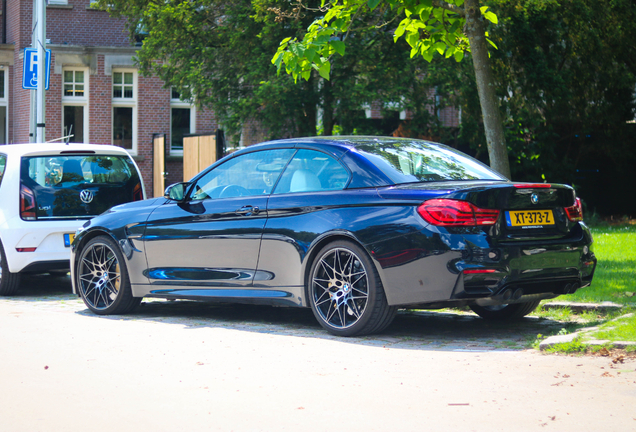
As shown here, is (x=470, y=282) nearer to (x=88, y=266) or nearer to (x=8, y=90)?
(x=88, y=266)

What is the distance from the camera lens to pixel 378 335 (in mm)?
6641

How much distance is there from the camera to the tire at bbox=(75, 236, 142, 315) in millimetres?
8039

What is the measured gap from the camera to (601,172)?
2238cm

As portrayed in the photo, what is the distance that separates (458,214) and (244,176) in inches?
86.0

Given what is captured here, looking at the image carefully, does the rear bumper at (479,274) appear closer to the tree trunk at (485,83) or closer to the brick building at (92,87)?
the tree trunk at (485,83)

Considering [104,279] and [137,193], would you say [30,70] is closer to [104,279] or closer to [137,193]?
[137,193]

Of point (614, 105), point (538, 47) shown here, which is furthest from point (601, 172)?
point (538, 47)

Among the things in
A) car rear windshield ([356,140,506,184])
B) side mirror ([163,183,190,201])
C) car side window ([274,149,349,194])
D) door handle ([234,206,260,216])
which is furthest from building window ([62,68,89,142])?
car rear windshield ([356,140,506,184])

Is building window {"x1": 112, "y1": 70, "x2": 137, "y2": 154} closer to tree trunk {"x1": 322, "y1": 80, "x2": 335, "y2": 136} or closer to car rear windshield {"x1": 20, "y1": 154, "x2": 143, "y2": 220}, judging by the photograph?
tree trunk {"x1": 322, "y1": 80, "x2": 335, "y2": 136}

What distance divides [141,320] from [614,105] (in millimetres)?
16946

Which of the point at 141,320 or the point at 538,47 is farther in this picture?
the point at 538,47

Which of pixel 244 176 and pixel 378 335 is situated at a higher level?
pixel 244 176

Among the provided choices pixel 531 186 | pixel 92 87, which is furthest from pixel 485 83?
pixel 92 87

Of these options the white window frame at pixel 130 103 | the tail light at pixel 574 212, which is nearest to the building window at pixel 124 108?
the white window frame at pixel 130 103
